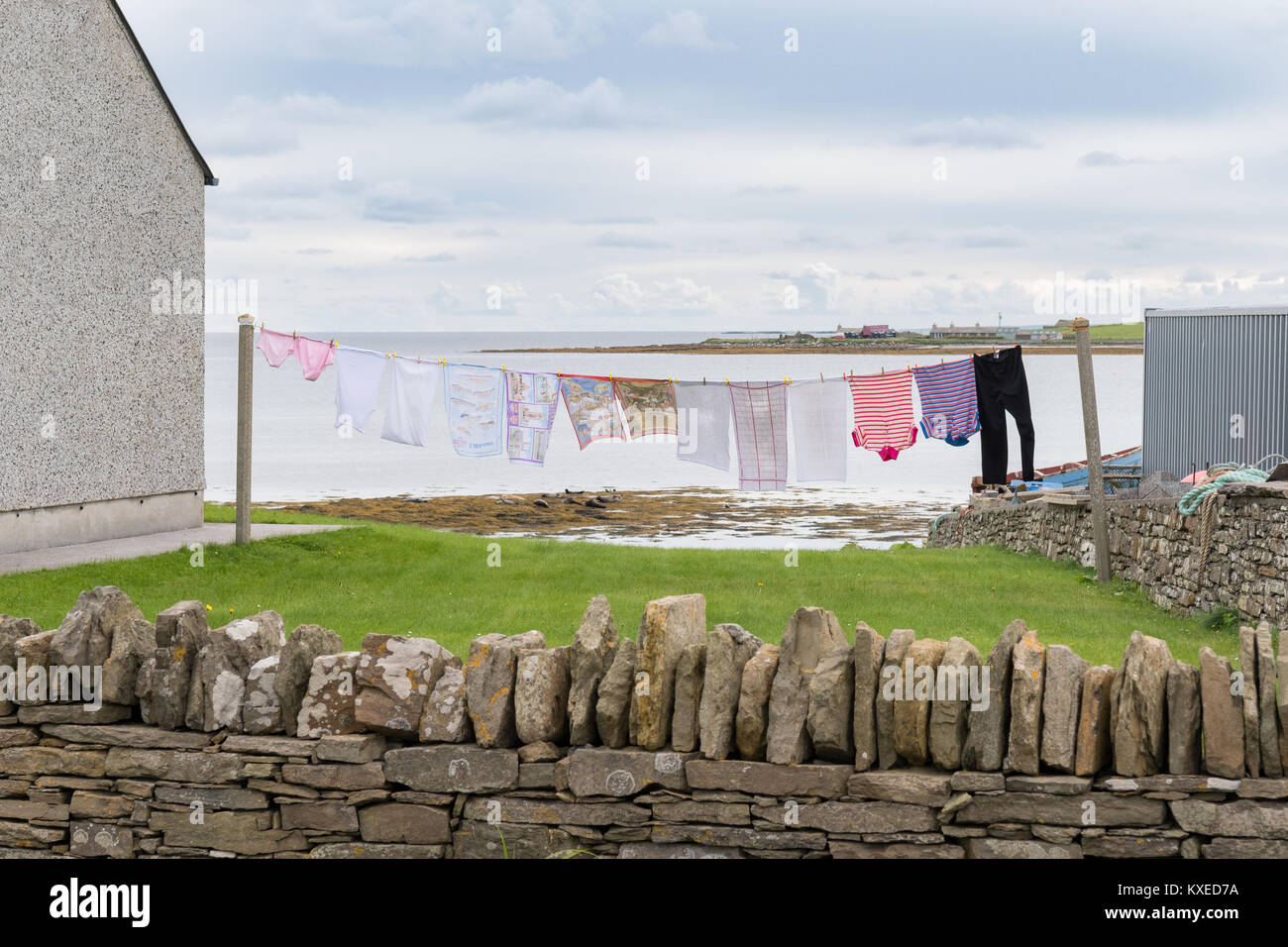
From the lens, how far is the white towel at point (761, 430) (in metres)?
13.7

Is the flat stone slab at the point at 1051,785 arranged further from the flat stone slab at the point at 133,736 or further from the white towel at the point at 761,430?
the white towel at the point at 761,430

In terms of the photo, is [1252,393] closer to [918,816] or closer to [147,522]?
[918,816]

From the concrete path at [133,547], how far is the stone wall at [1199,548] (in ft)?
28.6

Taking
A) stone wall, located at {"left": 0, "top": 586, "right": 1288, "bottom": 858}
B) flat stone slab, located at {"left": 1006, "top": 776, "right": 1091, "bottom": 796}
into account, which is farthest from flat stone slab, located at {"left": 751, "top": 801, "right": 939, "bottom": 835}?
flat stone slab, located at {"left": 1006, "top": 776, "right": 1091, "bottom": 796}

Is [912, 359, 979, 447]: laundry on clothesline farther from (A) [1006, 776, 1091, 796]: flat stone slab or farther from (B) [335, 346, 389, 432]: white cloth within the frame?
(A) [1006, 776, 1091, 796]: flat stone slab

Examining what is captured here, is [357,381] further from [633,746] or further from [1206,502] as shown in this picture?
[633,746]

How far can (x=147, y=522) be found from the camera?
14.2m

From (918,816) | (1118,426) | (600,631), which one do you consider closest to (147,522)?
(600,631)

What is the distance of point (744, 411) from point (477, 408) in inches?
118

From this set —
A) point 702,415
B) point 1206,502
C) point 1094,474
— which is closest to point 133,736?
point 1206,502

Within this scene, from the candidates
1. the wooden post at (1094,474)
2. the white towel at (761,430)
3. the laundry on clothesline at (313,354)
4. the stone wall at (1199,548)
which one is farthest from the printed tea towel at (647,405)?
the stone wall at (1199,548)

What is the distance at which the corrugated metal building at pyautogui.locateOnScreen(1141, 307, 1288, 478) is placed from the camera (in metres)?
12.4

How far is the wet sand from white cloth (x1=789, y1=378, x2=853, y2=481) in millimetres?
10387
